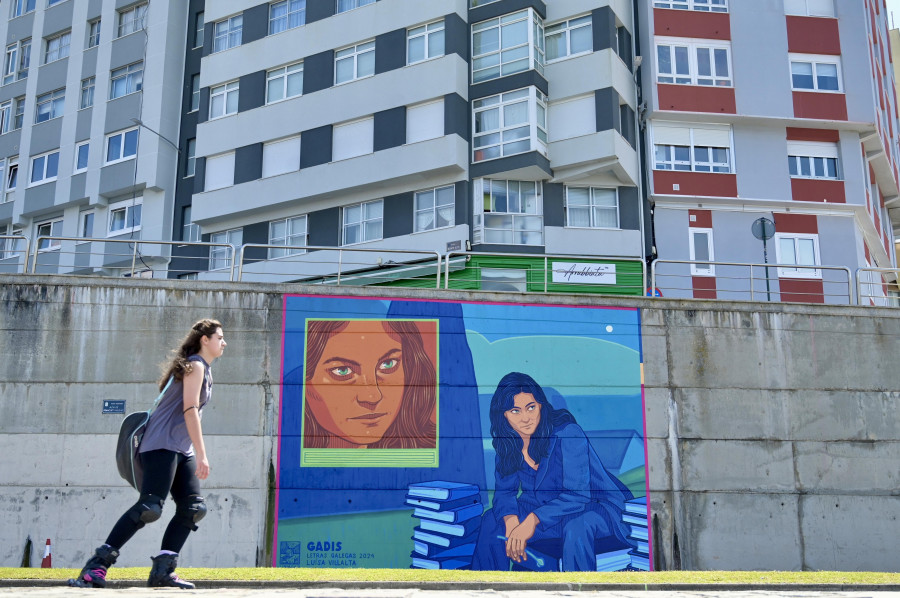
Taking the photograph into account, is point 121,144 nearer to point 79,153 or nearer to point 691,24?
point 79,153

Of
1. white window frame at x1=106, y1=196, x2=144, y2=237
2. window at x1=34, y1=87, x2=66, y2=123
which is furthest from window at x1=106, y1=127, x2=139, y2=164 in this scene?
window at x1=34, y1=87, x2=66, y2=123

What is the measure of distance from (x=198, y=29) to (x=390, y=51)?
38.6 feet

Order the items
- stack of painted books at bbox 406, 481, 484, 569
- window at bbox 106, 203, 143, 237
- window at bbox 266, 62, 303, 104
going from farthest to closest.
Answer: window at bbox 106, 203, 143, 237 → window at bbox 266, 62, 303, 104 → stack of painted books at bbox 406, 481, 484, 569

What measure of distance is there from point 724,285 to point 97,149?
84.6 ft

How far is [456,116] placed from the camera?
2978 centimetres

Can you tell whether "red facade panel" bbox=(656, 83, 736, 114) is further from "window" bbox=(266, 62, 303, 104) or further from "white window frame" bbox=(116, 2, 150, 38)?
"white window frame" bbox=(116, 2, 150, 38)

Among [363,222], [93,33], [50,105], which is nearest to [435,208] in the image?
[363,222]

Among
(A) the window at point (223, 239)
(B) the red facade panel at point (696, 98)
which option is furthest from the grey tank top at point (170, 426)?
(A) the window at point (223, 239)

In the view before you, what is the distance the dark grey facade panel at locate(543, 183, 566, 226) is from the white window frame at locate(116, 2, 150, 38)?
20.3m

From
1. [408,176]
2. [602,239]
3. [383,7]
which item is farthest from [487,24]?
[602,239]

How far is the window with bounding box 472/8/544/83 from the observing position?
2998 centimetres

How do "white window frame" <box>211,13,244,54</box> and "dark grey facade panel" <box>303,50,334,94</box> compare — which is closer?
"dark grey facade panel" <box>303,50,334,94</box>

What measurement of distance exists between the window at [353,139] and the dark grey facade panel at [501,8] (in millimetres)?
4976

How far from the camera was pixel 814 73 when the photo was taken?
31.4 meters
